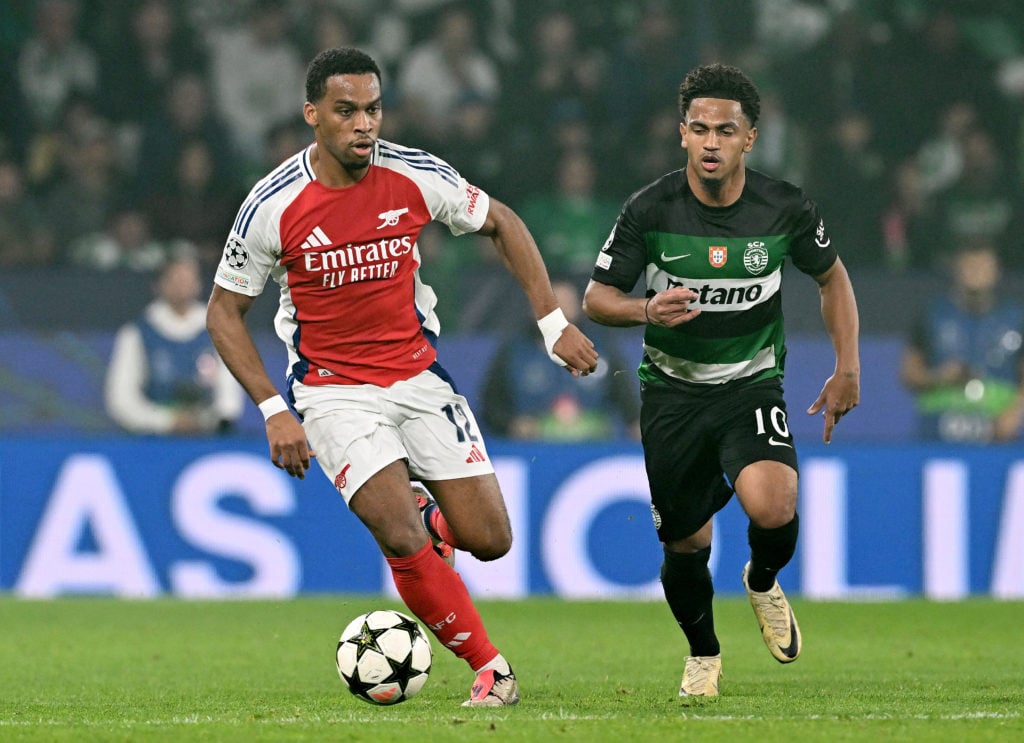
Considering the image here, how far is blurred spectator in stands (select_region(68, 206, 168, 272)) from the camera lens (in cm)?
1238

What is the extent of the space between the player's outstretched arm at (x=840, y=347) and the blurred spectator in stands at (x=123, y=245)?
7105 millimetres

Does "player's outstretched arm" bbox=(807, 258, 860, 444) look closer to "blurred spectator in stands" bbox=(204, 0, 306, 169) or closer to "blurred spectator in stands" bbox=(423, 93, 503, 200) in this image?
"blurred spectator in stands" bbox=(423, 93, 503, 200)

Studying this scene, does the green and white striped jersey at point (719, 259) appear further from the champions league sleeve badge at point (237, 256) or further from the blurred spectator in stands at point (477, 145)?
the blurred spectator in stands at point (477, 145)

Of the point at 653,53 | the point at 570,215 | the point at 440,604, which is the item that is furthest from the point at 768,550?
the point at 653,53

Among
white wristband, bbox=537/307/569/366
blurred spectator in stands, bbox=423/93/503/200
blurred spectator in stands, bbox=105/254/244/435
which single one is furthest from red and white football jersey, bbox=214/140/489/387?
blurred spectator in stands, bbox=423/93/503/200

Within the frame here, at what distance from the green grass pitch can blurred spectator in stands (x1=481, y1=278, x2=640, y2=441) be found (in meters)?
1.22

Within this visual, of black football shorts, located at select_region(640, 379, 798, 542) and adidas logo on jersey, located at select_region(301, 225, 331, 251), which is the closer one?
adidas logo on jersey, located at select_region(301, 225, 331, 251)

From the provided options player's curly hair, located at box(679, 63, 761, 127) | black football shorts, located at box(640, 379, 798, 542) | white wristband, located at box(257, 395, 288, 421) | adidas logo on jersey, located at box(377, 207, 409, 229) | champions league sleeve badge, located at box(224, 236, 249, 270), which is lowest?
black football shorts, located at box(640, 379, 798, 542)

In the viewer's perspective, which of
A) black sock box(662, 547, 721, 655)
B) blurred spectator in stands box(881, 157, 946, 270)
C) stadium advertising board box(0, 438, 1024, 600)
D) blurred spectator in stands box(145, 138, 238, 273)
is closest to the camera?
black sock box(662, 547, 721, 655)

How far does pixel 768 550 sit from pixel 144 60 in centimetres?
890

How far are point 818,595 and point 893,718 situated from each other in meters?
5.11

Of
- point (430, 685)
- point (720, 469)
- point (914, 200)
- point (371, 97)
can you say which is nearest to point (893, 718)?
point (720, 469)

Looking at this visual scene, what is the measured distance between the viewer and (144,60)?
1345 cm

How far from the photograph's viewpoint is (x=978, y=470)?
10.2 metres
